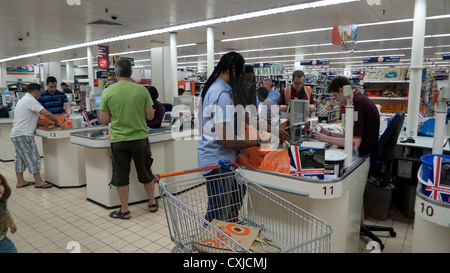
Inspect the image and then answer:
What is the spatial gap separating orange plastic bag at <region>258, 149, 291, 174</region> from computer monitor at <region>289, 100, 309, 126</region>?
1.50 feet

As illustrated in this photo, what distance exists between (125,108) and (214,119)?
1680 millimetres

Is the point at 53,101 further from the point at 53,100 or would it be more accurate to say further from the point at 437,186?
the point at 437,186

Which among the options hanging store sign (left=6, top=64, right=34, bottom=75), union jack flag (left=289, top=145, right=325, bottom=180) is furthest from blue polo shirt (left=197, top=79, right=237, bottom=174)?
hanging store sign (left=6, top=64, right=34, bottom=75)

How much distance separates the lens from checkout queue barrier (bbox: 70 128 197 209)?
13.5 feet

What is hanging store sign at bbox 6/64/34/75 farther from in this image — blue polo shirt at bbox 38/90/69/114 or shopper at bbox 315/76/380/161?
shopper at bbox 315/76/380/161

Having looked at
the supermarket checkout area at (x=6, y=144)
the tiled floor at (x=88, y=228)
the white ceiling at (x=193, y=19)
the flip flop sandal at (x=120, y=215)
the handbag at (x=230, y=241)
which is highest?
the white ceiling at (x=193, y=19)

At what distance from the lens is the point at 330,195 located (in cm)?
209

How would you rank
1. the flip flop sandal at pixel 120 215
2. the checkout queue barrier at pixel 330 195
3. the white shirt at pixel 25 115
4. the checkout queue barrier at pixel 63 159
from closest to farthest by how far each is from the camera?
the checkout queue barrier at pixel 330 195
the flip flop sandal at pixel 120 215
the white shirt at pixel 25 115
the checkout queue barrier at pixel 63 159

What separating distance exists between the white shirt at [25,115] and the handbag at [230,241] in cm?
411

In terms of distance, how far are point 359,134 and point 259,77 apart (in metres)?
9.08

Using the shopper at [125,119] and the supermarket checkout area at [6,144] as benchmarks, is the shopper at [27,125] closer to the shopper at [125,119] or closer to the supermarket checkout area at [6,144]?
the shopper at [125,119]

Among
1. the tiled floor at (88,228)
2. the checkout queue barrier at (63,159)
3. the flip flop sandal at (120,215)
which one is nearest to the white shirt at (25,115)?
the checkout queue barrier at (63,159)

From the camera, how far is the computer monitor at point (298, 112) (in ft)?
8.79
